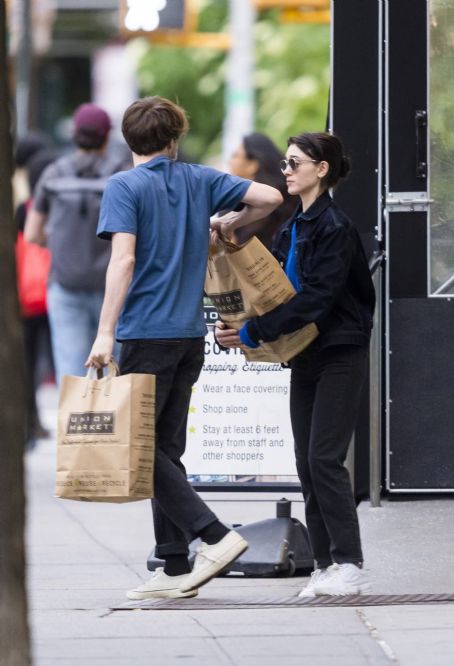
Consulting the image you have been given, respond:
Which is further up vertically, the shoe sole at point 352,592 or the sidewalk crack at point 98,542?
the shoe sole at point 352,592

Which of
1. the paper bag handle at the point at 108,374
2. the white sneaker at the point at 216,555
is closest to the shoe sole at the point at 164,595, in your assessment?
the white sneaker at the point at 216,555

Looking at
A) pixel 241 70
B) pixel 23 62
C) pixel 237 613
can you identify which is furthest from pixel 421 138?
pixel 23 62

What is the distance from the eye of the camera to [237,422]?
7.79 m

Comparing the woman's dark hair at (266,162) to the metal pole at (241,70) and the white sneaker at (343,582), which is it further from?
the metal pole at (241,70)

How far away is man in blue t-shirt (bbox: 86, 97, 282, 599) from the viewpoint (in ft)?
21.4

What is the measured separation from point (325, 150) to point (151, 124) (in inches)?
26.5

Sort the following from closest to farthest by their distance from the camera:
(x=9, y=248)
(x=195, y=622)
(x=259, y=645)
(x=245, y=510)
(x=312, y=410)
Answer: (x=9, y=248)
(x=259, y=645)
(x=195, y=622)
(x=312, y=410)
(x=245, y=510)

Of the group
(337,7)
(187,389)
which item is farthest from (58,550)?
(337,7)

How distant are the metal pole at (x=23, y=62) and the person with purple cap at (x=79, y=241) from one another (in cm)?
1311

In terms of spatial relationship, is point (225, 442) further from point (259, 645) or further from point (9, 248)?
point (9, 248)

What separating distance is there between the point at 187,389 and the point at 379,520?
1476 mm

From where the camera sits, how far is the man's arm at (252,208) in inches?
262

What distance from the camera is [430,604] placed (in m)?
6.50

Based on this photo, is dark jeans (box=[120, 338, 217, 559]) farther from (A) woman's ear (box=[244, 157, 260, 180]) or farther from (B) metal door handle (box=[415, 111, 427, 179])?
(A) woman's ear (box=[244, 157, 260, 180])
